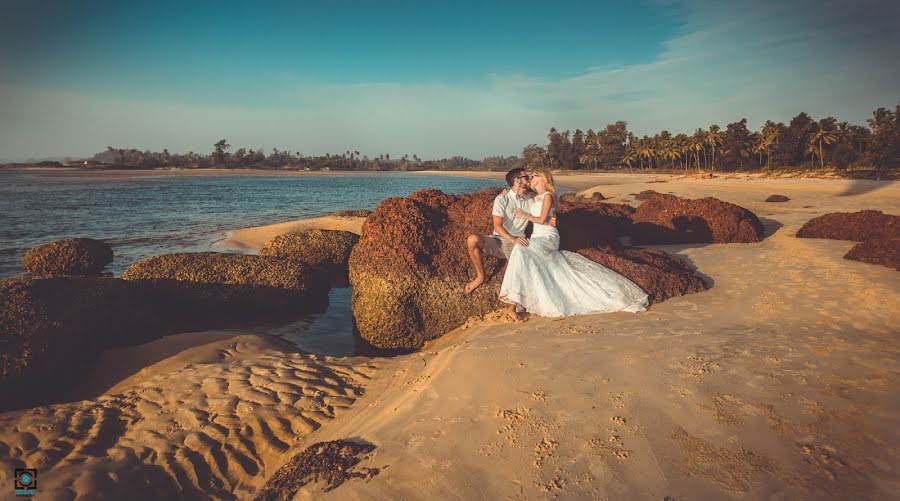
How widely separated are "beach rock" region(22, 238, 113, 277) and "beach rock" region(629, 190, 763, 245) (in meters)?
15.0

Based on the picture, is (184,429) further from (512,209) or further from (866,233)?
(866,233)

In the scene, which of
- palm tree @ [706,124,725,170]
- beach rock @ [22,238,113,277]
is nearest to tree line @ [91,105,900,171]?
palm tree @ [706,124,725,170]

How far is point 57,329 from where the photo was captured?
20.1 ft

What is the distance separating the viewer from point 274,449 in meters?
4.16

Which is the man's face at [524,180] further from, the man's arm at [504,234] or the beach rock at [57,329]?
the beach rock at [57,329]

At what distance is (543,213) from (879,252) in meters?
6.39

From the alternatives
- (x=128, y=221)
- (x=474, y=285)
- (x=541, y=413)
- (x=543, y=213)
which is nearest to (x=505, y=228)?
(x=543, y=213)

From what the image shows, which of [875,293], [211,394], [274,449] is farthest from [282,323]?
[875,293]

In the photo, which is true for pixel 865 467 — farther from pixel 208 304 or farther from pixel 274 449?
pixel 208 304

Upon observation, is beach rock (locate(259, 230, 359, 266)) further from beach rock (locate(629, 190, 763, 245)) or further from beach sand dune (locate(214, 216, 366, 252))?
beach rock (locate(629, 190, 763, 245))

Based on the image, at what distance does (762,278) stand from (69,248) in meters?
17.1

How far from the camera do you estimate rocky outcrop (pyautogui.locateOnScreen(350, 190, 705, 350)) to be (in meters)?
6.92

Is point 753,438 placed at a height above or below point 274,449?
above

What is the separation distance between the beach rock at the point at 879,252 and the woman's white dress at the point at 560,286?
4887 mm
